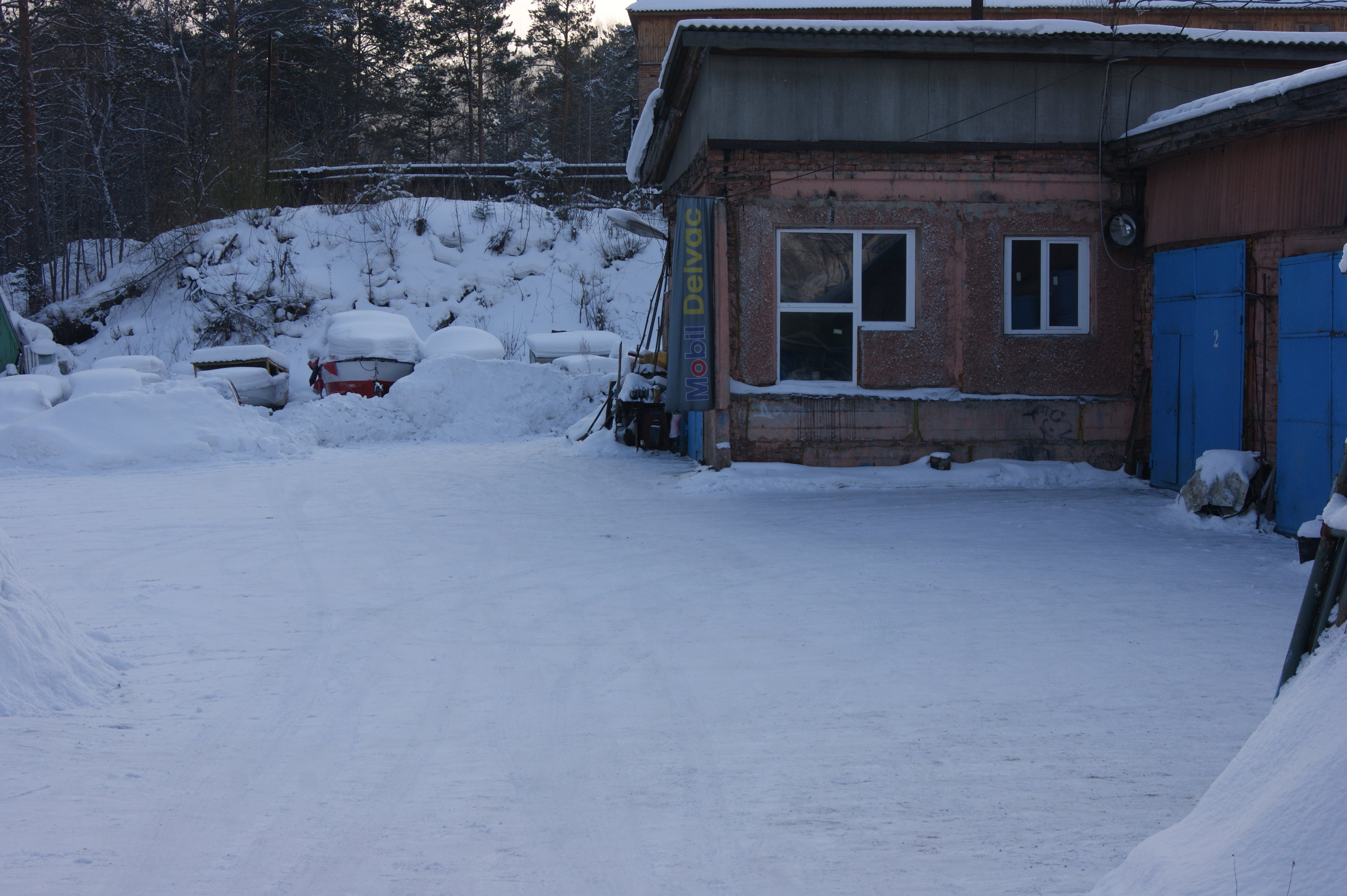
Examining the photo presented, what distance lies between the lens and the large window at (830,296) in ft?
38.3

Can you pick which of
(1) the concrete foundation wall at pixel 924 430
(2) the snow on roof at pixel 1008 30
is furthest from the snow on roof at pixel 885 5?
(1) the concrete foundation wall at pixel 924 430

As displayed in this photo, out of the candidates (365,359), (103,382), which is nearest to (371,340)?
(365,359)

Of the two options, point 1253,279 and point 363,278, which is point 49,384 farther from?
point 1253,279

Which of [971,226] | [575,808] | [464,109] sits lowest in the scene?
[575,808]

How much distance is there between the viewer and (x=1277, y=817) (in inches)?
87.0

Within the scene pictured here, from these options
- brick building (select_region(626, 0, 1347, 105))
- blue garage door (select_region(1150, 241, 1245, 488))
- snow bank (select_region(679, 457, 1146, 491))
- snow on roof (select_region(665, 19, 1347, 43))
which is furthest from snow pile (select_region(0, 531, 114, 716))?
brick building (select_region(626, 0, 1347, 105))

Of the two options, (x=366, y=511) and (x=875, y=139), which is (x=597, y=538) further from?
(x=875, y=139)

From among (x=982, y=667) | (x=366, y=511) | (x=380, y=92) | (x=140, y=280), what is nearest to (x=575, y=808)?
(x=982, y=667)

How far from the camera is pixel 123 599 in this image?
6465 mm

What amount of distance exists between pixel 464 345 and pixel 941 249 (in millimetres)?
12917

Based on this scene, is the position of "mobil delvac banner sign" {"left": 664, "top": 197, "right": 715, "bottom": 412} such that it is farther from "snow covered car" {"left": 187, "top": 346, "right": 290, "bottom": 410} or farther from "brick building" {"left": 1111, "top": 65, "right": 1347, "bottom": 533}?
"snow covered car" {"left": 187, "top": 346, "right": 290, "bottom": 410}

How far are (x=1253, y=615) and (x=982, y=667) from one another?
219 centimetres

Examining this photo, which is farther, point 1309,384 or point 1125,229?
point 1125,229

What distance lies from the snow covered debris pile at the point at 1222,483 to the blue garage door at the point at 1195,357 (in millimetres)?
679
